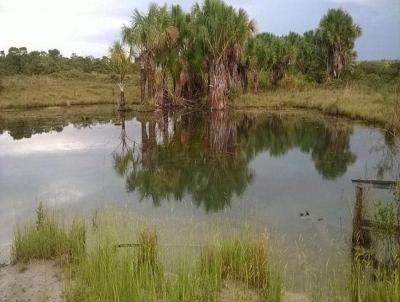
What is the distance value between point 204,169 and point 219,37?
1927 centimetres

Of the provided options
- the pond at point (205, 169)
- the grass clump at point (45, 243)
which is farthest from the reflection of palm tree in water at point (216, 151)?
the grass clump at point (45, 243)

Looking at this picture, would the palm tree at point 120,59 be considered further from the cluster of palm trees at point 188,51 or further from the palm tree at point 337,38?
the palm tree at point 337,38

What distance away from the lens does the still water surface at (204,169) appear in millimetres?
10352

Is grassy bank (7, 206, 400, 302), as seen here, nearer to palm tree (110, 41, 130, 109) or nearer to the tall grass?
the tall grass

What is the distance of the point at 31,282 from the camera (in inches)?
257

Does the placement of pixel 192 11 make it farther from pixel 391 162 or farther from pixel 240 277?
pixel 240 277

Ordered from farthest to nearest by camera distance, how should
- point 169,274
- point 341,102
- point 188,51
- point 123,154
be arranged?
point 188,51
point 341,102
point 123,154
point 169,274

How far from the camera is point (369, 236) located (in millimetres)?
7441

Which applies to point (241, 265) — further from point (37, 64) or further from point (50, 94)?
point (37, 64)

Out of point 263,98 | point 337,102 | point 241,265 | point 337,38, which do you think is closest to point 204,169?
point 241,265

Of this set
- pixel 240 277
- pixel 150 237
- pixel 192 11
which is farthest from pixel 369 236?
pixel 192 11

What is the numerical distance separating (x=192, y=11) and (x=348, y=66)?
28.1 metres

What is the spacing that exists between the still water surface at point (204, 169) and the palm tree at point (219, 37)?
23.6 ft

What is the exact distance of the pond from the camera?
33.6ft
